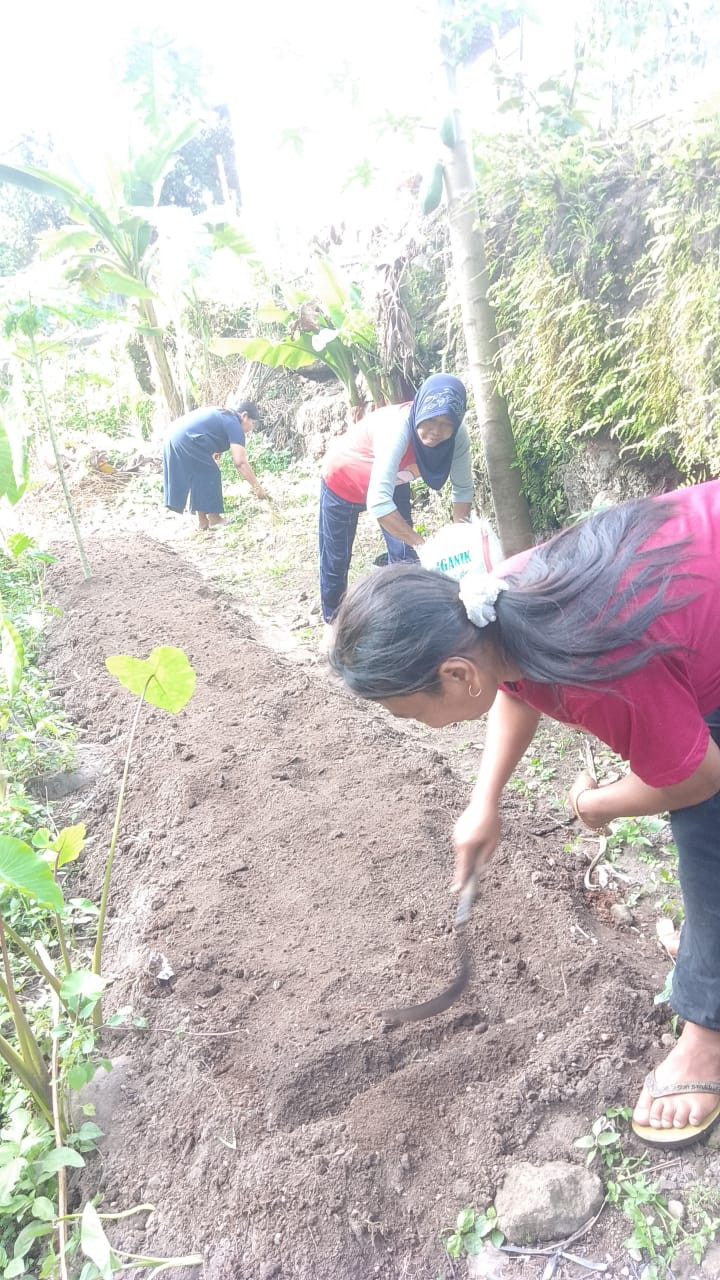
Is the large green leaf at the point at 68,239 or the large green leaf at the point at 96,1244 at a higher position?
the large green leaf at the point at 68,239

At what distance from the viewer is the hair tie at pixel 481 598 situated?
111cm

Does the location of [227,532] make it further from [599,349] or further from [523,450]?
[599,349]

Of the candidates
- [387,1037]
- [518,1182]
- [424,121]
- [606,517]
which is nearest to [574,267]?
[424,121]

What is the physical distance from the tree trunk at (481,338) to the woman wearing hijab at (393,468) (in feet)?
0.55

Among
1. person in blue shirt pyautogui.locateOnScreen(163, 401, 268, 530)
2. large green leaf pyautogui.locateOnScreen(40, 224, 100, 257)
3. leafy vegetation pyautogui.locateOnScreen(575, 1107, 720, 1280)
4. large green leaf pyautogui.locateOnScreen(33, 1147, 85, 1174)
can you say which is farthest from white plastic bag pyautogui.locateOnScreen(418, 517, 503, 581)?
large green leaf pyautogui.locateOnScreen(40, 224, 100, 257)

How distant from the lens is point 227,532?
638 centimetres

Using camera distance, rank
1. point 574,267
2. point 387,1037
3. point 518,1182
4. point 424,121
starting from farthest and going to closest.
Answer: point 574,267
point 424,121
point 387,1037
point 518,1182

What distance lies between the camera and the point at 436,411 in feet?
9.87

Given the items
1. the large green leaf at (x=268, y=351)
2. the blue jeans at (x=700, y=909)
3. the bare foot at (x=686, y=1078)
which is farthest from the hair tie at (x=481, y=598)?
the large green leaf at (x=268, y=351)

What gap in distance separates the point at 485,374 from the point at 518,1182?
2.79 meters

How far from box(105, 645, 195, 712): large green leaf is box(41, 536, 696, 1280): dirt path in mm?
692

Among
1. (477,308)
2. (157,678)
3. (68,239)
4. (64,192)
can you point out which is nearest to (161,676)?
(157,678)

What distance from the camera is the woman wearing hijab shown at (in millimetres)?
3076

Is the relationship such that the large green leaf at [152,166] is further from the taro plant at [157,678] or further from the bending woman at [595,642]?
the bending woman at [595,642]
